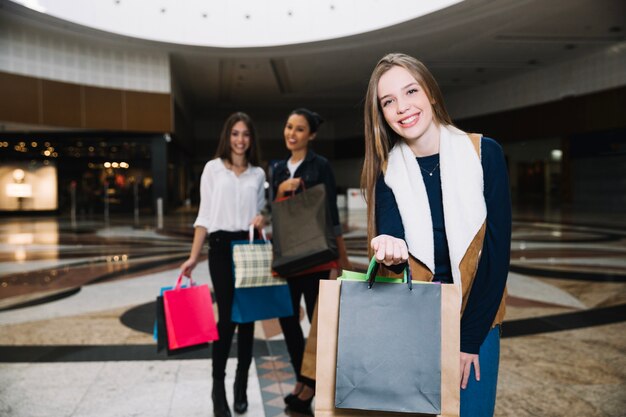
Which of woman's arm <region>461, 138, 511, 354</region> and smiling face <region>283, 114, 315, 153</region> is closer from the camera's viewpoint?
woman's arm <region>461, 138, 511, 354</region>

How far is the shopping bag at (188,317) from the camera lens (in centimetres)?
285

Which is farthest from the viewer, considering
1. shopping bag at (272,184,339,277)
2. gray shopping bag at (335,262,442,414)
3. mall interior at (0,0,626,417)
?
mall interior at (0,0,626,417)

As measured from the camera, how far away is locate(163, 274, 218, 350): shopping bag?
285cm

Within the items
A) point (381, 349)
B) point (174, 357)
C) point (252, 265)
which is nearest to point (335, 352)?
point (381, 349)

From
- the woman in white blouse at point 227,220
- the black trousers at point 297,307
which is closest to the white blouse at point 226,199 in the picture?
the woman in white blouse at point 227,220

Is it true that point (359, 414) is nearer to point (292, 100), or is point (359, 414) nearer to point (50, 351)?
point (50, 351)

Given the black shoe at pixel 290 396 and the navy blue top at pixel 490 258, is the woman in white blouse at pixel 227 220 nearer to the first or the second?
the black shoe at pixel 290 396

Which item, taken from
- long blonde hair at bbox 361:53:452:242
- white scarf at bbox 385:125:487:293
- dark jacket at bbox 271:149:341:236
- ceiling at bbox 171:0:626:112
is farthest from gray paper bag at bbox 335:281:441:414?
ceiling at bbox 171:0:626:112

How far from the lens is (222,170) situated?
304 cm

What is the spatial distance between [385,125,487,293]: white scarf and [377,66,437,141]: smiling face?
3.1 inches

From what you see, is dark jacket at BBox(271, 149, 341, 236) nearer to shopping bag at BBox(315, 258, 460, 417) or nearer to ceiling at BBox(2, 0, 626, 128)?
shopping bag at BBox(315, 258, 460, 417)

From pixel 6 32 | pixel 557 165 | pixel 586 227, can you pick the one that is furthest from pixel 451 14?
pixel 6 32

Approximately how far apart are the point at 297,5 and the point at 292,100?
1308 centimetres

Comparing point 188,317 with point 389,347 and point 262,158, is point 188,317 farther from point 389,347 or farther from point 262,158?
point 262,158
